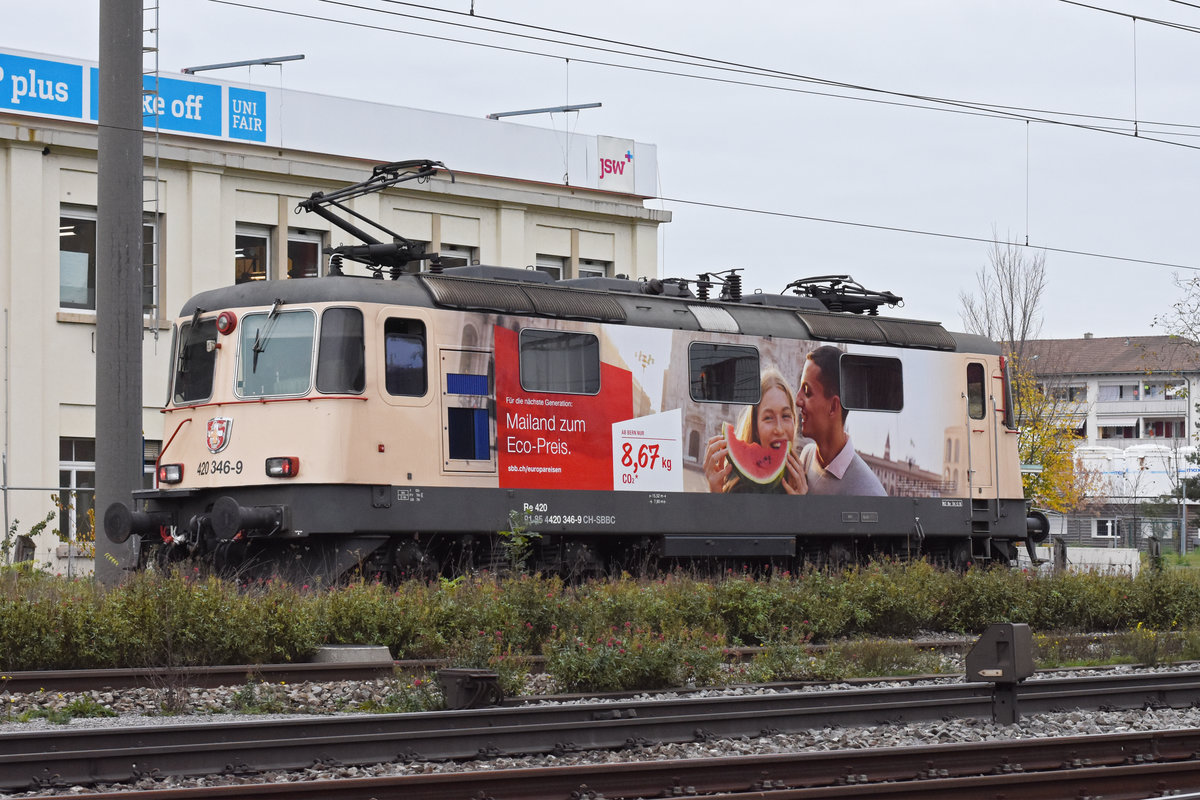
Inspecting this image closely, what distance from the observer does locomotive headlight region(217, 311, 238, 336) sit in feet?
51.4

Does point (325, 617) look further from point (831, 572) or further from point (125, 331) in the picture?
point (831, 572)

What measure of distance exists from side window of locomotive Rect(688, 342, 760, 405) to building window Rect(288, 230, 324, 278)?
1253cm

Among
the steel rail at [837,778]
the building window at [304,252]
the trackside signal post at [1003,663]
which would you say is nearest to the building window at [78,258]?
the building window at [304,252]

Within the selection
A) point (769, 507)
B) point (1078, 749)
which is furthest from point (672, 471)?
point (1078, 749)

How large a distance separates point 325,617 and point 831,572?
772 cm

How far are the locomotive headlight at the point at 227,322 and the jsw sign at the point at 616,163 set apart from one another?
686 inches

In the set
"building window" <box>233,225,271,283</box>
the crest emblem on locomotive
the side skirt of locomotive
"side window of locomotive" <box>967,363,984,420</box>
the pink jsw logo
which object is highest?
the pink jsw logo

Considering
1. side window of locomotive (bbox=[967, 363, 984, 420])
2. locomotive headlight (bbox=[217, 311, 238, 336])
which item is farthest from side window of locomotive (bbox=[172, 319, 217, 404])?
side window of locomotive (bbox=[967, 363, 984, 420])

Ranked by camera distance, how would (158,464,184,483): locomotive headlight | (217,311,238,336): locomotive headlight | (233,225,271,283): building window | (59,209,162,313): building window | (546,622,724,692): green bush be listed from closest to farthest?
(546,622,724,692): green bush, (217,311,238,336): locomotive headlight, (158,464,184,483): locomotive headlight, (59,209,162,313): building window, (233,225,271,283): building window

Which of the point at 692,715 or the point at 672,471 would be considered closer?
the point at 692,715

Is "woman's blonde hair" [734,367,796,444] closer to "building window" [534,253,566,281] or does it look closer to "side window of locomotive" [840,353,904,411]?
"side window of locomotive" [840,353,904,411]

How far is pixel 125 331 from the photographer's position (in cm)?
1639

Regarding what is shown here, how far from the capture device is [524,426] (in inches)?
632

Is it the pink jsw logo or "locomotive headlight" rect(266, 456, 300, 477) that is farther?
the pink jsw logo
